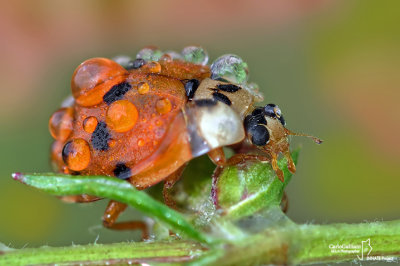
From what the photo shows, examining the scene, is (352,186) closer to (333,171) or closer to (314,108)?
(333,171)

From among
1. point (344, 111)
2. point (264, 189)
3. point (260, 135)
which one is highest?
point (260, 135)

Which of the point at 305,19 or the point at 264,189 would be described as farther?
the point at 305,19

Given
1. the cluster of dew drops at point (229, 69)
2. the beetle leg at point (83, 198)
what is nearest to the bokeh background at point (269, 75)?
the beetle leg at point (83, 198)

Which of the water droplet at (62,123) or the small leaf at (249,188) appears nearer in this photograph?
the small leaf at (249,188)

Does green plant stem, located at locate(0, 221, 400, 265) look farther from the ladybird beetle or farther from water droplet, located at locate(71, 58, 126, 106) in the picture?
water droplet, located at locate(71, 58, 126, 106)

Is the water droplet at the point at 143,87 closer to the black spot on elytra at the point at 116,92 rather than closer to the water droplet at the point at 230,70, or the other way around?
the black spot on elytra at the point at 116,92

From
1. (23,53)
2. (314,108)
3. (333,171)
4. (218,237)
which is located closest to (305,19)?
(314,108)
